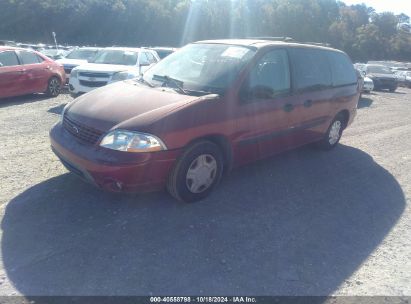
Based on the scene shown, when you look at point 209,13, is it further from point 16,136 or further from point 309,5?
point 16,136

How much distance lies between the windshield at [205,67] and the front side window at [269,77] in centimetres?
19

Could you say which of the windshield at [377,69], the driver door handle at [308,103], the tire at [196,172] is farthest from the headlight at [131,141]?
the windshield at [377,69]

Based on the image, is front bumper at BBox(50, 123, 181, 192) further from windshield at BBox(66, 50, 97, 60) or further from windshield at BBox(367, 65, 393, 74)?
windshield at BBox(367, 65, 393, 74)

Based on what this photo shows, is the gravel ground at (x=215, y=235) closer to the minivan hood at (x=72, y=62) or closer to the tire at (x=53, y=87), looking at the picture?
the tire at (x=53, y=87)

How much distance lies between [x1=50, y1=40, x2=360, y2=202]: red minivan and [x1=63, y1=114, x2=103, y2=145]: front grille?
10 millimetres

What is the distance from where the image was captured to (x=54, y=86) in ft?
34.8

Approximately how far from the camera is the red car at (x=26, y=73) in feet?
30.3

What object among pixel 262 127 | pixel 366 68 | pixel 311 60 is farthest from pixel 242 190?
pixel 366 68

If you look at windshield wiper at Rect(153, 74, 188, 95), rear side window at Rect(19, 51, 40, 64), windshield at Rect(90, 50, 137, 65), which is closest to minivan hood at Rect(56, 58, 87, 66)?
windshield at Rect(90, 50, 137, 65)

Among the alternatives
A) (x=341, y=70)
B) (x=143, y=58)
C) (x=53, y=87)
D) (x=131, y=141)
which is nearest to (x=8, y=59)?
(x=53, y=87)

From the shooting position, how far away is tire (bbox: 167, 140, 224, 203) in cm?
384

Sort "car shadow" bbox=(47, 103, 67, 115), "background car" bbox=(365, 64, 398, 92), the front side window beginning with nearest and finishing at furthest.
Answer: the front side window → "car shadow" bbox=(47, 103, 67, 115) → "background car" bbox=(365, 64, 398, 92)

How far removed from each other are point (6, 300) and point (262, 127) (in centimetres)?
321

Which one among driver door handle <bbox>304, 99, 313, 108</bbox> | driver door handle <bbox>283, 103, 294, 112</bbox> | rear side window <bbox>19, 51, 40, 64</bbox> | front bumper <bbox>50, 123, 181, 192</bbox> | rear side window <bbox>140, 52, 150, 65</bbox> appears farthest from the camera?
rear side window <bbox>140, 52, 150, 65</bbox>
